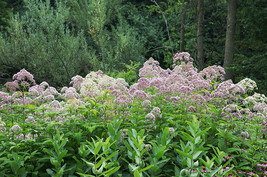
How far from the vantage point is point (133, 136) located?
2.15 meters

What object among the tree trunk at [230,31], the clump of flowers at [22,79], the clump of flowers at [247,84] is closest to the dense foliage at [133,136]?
the clump of flowers at [22,79]

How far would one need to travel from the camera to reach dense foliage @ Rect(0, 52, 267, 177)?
2.07 metres

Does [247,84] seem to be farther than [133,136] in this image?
Yes

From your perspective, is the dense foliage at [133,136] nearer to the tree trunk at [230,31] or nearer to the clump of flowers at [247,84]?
the clump of flowers at [247,84]

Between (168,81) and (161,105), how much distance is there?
0.64 m

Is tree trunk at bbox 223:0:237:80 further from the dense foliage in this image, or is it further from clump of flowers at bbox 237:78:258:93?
the dense foliage

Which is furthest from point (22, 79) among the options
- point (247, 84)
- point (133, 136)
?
point (247, 84)

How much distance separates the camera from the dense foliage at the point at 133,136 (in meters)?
2.07

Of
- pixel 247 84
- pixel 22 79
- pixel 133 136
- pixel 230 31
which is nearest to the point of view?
pixel 133 136

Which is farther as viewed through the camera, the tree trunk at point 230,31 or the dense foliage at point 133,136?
the tree trunk at point 230,31

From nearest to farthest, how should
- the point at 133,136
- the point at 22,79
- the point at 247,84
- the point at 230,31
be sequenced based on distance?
the point at 133,136 → the point at 22,79 → the point at 247,84 → the point at 230,31

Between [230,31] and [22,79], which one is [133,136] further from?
[230,31]

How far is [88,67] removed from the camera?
11242 millimetres

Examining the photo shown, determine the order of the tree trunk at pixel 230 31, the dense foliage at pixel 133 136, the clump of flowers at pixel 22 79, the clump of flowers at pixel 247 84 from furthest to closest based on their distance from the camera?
the tree trunk at pixel 230 31 < the clump of flowers at pixel 247 84 < the clump of flowers at pixel 22 79 < the dense foliage at pixel 133 136
